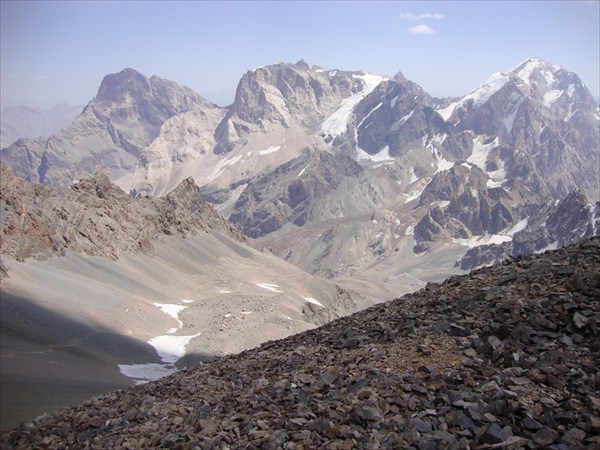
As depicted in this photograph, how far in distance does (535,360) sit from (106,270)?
3286 inches

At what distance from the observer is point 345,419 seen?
12.2 metres

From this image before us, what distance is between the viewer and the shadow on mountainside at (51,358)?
3550cm

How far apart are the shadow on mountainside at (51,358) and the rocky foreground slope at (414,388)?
599 inches

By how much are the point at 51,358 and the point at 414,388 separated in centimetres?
4081

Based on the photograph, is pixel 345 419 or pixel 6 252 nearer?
pixel 345 419

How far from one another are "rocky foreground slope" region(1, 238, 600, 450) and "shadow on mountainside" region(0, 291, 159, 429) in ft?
50.0

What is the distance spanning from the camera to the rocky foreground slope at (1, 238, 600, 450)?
37.2 ft

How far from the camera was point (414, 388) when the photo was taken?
1316 cm

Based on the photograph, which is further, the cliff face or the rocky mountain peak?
the rocky mountain peak

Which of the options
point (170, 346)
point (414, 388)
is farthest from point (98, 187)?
point (414, 388)

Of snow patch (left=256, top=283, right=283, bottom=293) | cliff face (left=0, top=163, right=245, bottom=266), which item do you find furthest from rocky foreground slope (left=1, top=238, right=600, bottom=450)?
snow patch (left=256, top=283, right=283, bottom=293)

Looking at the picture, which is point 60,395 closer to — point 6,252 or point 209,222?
point 6,252

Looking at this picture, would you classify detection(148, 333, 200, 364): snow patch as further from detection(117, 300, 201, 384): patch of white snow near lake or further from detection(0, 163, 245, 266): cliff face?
detection(0, 163, 245, 266): cliff face

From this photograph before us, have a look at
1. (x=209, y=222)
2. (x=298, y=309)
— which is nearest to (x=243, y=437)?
(x=298, y=309)
